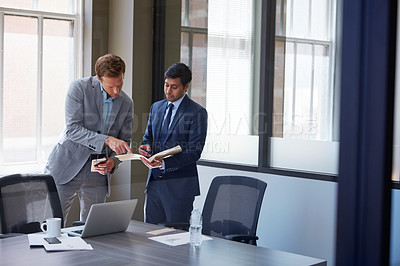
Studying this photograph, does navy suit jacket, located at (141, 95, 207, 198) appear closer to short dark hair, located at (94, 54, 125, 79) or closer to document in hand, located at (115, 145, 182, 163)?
document in hand, located at (115, 145, 182, 163)

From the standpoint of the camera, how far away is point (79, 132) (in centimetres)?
423

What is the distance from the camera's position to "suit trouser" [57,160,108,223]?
164 inches

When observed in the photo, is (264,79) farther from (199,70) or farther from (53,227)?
(53,227)

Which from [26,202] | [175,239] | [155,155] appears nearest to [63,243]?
[175,239]

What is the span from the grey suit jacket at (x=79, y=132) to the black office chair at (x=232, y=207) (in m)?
0.88

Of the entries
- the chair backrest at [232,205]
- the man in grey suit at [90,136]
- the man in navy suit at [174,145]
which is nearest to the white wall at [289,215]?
the chair backrest at [232,205]

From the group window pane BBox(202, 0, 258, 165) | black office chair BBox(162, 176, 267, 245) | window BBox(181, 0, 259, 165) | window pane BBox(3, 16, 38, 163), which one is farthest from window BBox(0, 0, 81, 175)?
black office chair BBox(162, 176, 267, 245)

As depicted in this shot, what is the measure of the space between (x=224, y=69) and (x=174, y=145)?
0.76m

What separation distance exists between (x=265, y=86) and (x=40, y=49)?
177 cm

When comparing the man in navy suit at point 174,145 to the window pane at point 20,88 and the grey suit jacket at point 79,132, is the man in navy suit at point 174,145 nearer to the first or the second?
the grey suit jacket at point 79,132

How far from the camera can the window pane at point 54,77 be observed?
13.6 feet

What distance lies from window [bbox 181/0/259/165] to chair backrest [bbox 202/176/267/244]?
0.72 ft

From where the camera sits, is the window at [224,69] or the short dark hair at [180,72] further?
the short dark hair at [180,72]

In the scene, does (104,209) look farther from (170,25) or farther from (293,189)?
(170,25)
